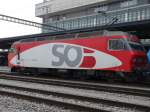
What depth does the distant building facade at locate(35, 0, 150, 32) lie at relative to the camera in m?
63.7

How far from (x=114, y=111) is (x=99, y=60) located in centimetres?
1119

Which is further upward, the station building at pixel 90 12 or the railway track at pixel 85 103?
the station building at pixel 90 12

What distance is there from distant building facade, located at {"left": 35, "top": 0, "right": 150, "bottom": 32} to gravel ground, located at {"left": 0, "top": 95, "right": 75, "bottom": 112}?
50.2m

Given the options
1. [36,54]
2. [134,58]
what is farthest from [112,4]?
[134,58]

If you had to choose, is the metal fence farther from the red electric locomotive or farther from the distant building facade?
the red electric locomotive

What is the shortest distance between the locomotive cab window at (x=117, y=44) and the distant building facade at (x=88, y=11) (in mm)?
40611

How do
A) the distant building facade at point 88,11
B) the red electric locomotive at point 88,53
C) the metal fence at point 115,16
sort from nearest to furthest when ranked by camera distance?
the red electric locomotive at point 88,53
the metal fence at point 115,16
the distant building facade at point 88,11

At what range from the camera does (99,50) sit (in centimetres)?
2086

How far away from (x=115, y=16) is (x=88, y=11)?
1383 cm

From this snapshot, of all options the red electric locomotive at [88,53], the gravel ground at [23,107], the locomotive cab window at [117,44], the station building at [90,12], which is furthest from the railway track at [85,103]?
the station building at [90,12]

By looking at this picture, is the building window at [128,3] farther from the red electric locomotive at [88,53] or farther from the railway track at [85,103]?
the railway track at [85,103]

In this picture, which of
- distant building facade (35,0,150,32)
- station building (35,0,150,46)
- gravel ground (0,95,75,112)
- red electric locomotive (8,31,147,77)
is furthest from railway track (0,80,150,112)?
distant building facade (35,0,150,32)

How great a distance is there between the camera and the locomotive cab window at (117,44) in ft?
64.6

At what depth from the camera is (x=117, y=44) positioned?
65.4ft
